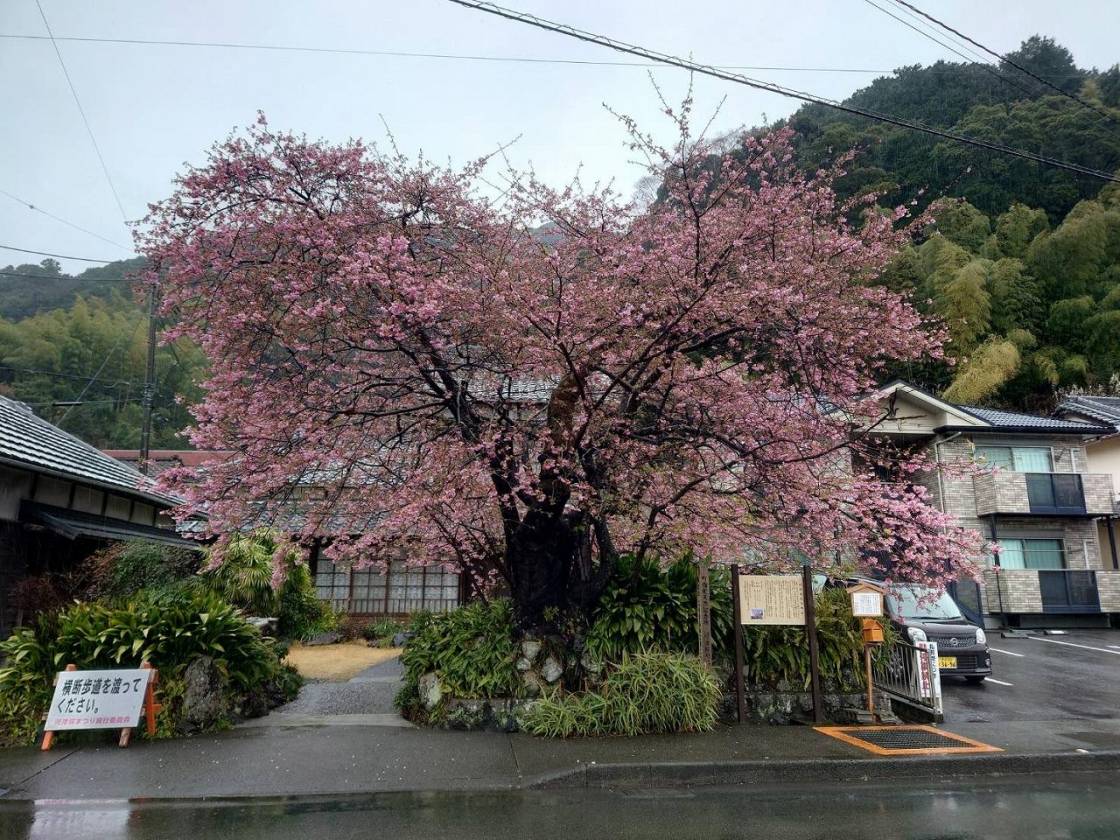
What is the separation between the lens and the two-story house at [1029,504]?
818 inches

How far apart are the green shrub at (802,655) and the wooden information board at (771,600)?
0.43 m

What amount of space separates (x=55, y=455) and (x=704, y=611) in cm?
1003

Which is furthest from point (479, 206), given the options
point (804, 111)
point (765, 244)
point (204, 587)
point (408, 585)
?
point (804, 111)

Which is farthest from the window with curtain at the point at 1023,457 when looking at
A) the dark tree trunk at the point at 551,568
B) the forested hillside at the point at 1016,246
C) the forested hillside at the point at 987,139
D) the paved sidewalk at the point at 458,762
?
the dark tree trunk at the point at 551,568

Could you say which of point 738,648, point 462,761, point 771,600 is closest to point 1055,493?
point 771,600

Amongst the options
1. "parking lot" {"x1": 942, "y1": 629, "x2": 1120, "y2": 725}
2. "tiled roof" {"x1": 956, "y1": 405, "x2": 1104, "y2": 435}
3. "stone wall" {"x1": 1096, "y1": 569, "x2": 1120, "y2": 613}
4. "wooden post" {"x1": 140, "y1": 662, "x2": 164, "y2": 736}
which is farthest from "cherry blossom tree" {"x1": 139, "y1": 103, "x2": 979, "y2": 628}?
"stone wall" {"x1": 1096, "y1": 569, "x2": 1120, "y2": 613}

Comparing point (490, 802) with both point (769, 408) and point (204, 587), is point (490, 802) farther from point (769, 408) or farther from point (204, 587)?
point (204, 587)

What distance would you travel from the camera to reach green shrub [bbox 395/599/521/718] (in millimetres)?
7590

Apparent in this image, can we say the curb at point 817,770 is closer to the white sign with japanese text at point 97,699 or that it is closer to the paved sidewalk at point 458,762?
the paved sidewalk at point 458,762

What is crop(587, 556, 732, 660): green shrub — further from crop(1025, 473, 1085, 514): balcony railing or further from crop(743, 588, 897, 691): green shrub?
crop(1025, 473, 1085, 514): balcony railing

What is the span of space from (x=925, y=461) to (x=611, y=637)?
166 inches

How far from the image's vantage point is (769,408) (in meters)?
8.03

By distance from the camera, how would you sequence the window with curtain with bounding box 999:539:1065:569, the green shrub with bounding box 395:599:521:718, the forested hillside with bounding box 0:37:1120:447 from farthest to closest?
the forested hillside with bounding box 0:37:1120:447
the window with curtain with bounding box 999:539:1065:569
the green shrub with bounding box 395:599:521:718

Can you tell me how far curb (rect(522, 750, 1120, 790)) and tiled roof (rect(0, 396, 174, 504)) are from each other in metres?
8.27
